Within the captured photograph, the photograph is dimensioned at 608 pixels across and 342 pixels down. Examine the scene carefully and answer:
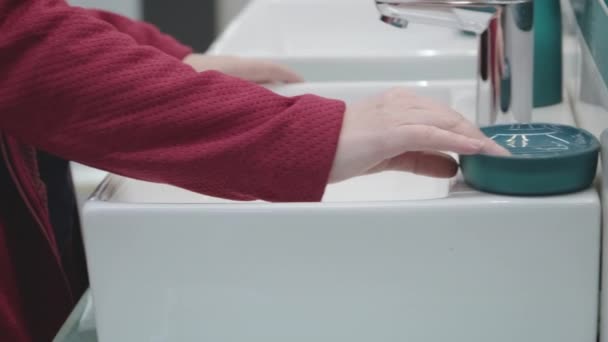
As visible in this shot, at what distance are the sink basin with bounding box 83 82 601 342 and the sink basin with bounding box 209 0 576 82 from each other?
1.59 feet

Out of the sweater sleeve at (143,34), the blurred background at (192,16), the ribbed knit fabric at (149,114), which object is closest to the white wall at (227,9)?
the blurred background at (192,16)

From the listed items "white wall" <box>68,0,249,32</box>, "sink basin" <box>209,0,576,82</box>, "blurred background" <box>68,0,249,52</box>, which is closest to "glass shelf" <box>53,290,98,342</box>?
"sink basin" <box>209,0,576,82</box>

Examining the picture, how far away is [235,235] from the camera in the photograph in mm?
488

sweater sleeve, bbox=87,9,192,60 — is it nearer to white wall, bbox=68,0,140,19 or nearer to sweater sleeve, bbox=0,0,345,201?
sweater sleeve, bbox=0,0,345,201

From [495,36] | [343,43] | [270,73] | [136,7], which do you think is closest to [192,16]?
[136,7]

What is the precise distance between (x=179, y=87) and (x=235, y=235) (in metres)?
0.09

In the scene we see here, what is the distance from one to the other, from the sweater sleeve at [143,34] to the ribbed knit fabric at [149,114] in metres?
0.27

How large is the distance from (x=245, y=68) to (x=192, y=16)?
1.32 m

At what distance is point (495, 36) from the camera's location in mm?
652

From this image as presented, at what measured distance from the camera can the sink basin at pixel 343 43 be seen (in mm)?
980

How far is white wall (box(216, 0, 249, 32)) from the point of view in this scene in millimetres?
2119

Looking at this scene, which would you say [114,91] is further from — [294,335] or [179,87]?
[294,335]

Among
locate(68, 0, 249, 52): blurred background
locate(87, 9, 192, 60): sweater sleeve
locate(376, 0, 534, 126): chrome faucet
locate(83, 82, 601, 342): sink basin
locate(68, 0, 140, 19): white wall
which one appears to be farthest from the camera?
locate(68, 0, 249, 52): blurred background

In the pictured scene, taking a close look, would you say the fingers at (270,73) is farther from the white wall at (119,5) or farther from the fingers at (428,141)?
the white wall at (119,5)
